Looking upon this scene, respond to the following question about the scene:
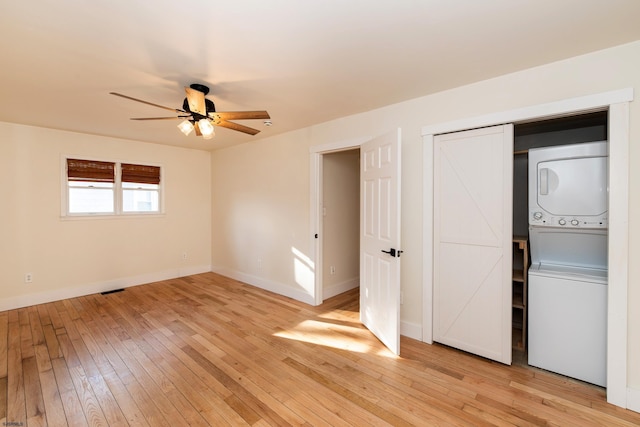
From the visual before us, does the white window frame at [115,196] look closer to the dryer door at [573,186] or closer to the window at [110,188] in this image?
the window at [110,188]

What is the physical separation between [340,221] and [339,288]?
1059 mm

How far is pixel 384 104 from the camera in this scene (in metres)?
3.10

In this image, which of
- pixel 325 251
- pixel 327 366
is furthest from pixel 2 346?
pixel 325 251

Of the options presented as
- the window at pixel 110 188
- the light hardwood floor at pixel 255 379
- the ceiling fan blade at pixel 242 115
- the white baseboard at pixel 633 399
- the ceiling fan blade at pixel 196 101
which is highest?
the ceiling fan blade at pixel 196 101

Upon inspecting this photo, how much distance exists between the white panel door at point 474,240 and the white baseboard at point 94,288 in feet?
15.1

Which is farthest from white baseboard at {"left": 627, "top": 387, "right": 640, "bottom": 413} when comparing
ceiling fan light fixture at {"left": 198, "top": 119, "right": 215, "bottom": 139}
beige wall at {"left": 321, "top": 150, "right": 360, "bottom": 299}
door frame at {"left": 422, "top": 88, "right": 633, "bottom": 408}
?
ceiling fan light fixture at {"left": 198, "top": 119, "right": 215, "bottom": 139}

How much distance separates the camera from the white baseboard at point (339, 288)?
4.24 m

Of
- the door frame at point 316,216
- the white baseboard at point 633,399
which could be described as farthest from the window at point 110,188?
the white baseboard at point 633,399

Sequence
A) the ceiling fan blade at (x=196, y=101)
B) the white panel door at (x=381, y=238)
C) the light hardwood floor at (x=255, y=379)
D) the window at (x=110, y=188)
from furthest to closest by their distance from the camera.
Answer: the window at (x=110, y=188), the white panel door at (x=381, y=238), the ceiling fan blade at (x=196, y=101), the light hardwood floor at (x=255, y=379)

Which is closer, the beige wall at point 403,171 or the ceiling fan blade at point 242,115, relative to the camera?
the beige wall at point 403,171

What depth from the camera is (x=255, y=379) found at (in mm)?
2281

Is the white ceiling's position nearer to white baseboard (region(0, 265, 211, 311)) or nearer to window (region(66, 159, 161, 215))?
window (region(66, 159, 161, 215))

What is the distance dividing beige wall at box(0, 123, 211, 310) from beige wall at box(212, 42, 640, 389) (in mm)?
601

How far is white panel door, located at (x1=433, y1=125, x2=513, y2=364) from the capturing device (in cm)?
247
